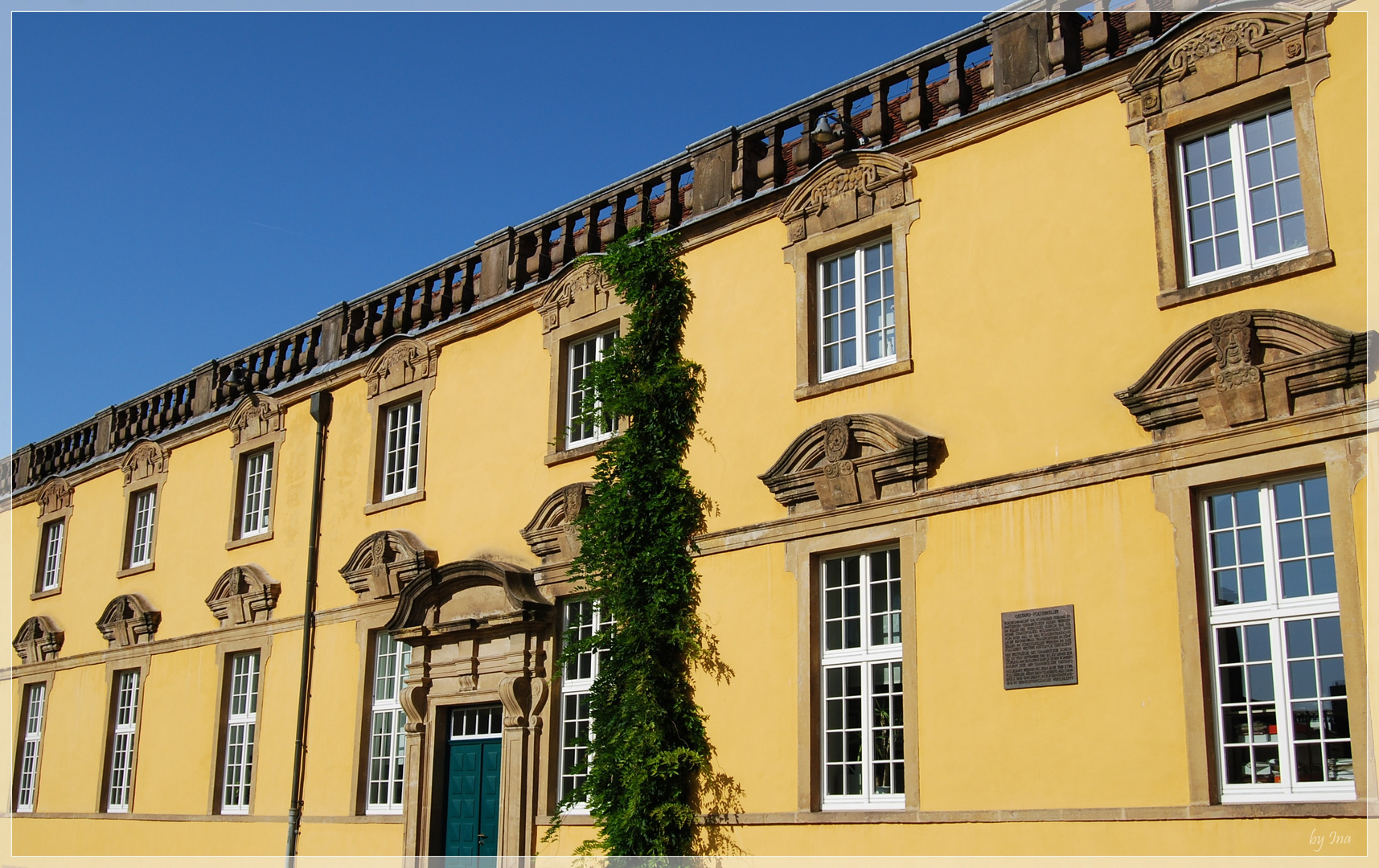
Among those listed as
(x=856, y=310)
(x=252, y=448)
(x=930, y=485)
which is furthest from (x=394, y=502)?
(x=930, y=485)

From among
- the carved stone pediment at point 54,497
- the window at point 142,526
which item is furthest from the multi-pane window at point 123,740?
the carved stone pediment at point 54,497

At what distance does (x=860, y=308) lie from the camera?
537 inches

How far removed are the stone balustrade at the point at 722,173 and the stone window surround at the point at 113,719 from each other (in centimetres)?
402

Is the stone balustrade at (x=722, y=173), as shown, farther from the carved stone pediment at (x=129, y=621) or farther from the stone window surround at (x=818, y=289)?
the carved stone pediment at (x=129, y=621)

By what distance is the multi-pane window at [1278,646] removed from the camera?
32.2 feet

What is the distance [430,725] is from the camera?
54.4 feet

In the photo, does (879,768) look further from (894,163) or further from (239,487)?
(239,487)

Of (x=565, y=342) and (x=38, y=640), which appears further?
(x=38, y=640)

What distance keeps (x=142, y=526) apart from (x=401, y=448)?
7369mm

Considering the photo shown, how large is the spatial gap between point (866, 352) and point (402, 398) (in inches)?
299

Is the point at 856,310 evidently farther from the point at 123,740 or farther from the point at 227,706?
the point at 123,740

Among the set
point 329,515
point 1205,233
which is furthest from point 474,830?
point 1205,233

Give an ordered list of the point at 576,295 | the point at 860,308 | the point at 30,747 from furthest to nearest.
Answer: the point at 30,747, the point at 576,295, the point at 860,308

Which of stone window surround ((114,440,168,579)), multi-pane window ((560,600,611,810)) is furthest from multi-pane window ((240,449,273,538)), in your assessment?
multi-pane window ((560,600,611,810))
